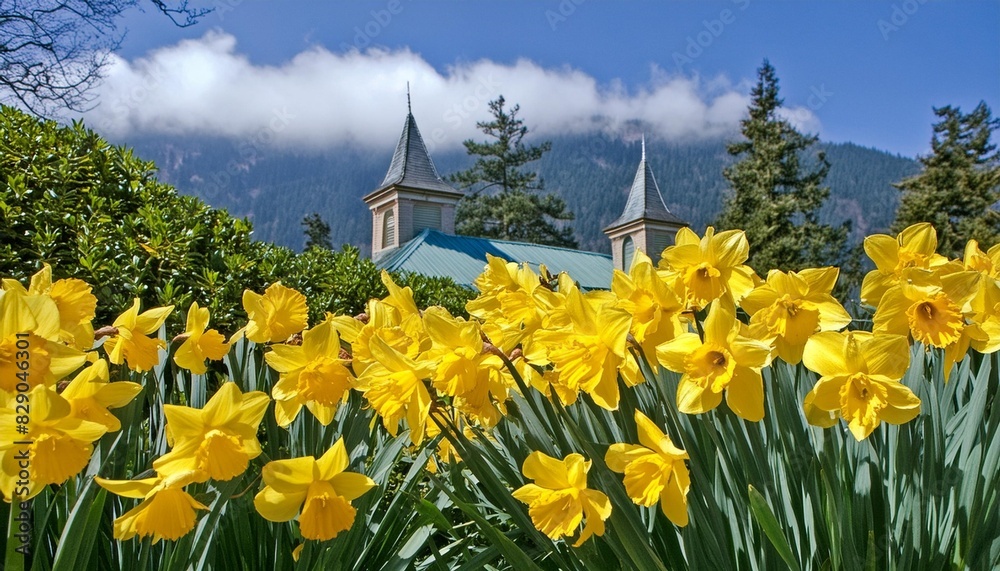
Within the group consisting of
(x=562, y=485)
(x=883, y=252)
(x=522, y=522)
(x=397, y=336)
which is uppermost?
(x=883, y=252)

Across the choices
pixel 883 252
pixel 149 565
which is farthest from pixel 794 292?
pixel 149 565

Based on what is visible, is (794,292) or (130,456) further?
(130,456)

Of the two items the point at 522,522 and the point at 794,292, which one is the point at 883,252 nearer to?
the point at 794,292

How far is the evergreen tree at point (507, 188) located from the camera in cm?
3672

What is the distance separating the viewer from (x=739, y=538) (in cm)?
105

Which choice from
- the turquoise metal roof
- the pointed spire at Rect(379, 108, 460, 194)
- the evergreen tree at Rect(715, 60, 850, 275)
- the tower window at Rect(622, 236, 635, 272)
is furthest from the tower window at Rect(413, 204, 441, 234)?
the evergreen tree at Rect(715, 60, 850, 275)

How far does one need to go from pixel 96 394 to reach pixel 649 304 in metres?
0.86

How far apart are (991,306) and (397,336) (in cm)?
102

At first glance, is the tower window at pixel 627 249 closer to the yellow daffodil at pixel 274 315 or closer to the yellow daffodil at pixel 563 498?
the yellow daffodil at pixel 274 315

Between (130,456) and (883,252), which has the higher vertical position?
(883,252)

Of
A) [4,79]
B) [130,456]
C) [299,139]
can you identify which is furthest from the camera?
[299,139]

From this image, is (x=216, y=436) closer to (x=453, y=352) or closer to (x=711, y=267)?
(x=453, y=352)

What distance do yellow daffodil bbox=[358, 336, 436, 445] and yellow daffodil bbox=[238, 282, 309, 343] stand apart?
1.35ft

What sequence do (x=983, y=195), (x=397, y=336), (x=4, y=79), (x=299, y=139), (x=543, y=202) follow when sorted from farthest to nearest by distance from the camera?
(x=299, y=139) < (x=543, y=202) < (x=983, y=195) < (x=4, y=79) < (x=397, y=336)
